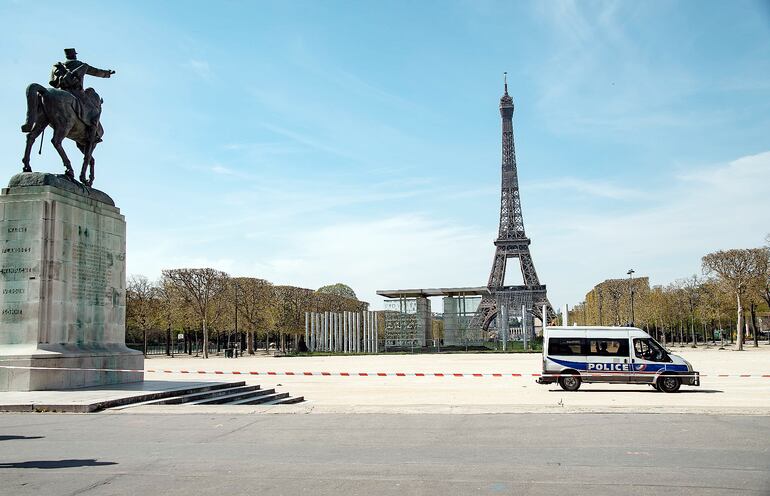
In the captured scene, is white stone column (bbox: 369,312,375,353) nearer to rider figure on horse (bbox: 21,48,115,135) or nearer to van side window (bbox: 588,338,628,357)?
van side window (bbox: 588,338,628,357)

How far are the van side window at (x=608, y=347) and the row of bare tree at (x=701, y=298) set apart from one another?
45039 mm

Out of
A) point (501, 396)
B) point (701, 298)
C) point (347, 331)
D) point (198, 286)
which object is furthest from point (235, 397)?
point (701, 298)

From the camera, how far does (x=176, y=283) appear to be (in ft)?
220

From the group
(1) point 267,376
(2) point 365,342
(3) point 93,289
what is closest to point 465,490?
(3) point 93,289

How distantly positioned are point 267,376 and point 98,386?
41.8 feet

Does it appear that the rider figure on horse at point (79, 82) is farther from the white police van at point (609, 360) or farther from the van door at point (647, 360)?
the van door at point (647, 360)

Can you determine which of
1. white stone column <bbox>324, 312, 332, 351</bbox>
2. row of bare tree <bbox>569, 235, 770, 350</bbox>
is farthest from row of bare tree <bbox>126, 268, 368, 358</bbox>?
row of bare tree <bbox>569, 235, 770, 350</bbox>

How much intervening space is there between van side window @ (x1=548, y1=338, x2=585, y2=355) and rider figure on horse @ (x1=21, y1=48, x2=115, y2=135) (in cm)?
1645

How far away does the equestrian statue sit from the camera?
20.3 m

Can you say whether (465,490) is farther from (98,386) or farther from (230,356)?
(230,356)

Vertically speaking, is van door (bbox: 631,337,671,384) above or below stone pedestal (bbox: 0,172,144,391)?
below

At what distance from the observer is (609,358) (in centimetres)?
2248

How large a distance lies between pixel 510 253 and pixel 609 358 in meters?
92.9

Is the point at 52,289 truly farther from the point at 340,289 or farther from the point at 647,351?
the point at 340,289
